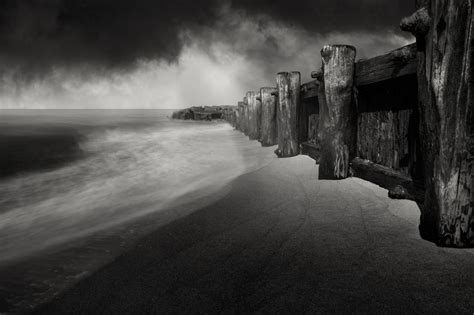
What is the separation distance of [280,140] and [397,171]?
9.02 ft

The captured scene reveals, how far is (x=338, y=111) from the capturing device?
124 inches

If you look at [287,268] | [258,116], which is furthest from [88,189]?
[258,116]

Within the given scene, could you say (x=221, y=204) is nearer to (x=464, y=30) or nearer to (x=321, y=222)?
(x=321, y=222)

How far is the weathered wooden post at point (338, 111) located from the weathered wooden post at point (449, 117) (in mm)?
1354

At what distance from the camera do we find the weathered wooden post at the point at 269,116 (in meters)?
7.15

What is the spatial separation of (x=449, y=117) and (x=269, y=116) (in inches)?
228

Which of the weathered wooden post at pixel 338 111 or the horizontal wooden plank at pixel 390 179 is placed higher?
the weathered wooden post at pixel 338 111

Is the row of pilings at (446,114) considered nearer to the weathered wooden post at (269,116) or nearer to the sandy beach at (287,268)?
the sandy beach at (287,268)

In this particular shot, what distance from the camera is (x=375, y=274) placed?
1492mm

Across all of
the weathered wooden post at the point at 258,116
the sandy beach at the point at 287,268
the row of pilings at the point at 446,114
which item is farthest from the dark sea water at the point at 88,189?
the weathered wooden post at the point at 258,116

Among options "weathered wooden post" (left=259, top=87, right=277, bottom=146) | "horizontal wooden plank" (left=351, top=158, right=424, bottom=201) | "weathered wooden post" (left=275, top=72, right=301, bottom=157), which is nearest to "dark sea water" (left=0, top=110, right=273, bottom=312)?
"weathered wooden post" (left=275, top=72, right=301, bottom=157)

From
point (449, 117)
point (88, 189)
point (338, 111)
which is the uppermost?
point (338, 111)

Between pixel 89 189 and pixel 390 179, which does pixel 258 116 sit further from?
pixel 390 179

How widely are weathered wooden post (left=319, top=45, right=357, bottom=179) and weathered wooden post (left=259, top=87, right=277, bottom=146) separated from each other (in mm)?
3834
